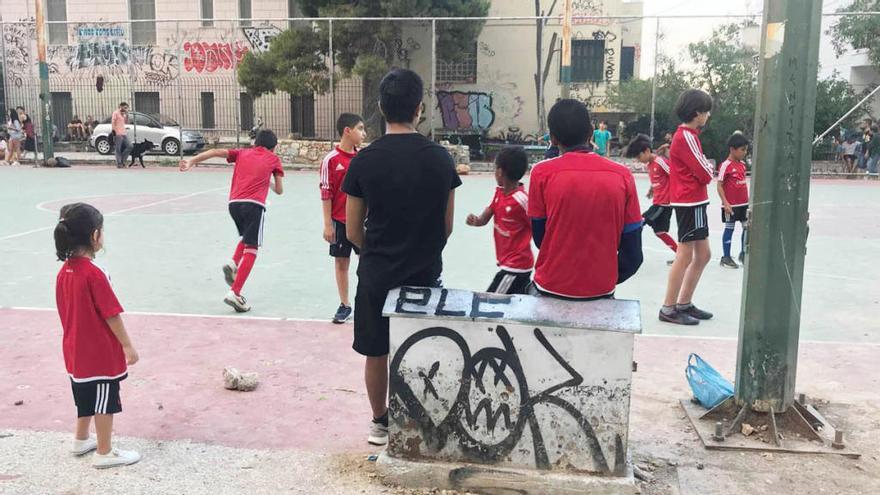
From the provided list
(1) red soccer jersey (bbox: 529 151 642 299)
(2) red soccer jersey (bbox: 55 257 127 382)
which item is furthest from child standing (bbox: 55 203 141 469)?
(1) red soccer jersey (bbox: 529 151 642 299)

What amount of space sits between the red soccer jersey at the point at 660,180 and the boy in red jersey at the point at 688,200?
1.53 meters

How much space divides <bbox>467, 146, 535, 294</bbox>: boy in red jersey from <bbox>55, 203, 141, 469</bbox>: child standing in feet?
7.16

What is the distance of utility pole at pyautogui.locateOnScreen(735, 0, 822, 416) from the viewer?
4.02m

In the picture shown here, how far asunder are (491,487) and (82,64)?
31260mm

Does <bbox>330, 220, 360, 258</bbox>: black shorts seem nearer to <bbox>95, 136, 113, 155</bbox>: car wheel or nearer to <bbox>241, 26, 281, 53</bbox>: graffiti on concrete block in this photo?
<bbox>95, 136, 113, 155</bbox>: car wheel

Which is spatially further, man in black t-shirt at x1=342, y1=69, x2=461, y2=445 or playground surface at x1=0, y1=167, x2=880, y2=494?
playground surface at x1=0, y1=167, x2=880, y2=494

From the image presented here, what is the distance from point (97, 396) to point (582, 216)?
247 cm

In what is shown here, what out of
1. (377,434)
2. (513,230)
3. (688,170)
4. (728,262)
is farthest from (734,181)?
(377,434)

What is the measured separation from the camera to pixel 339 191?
621cm

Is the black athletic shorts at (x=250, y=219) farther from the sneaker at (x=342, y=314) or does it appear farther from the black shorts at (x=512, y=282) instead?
the black shorts at (x=512, y=282)

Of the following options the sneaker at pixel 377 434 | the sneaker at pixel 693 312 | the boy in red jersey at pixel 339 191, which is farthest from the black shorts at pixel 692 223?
the sneaker at pixel 377 434

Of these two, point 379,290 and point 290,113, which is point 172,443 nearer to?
point 379,290

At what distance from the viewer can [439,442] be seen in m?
3.65

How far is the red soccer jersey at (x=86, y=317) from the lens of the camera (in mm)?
3668
